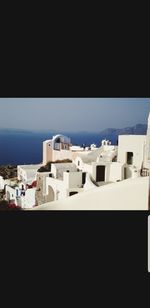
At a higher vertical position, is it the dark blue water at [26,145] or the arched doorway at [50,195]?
the dark blue water at [26,145]

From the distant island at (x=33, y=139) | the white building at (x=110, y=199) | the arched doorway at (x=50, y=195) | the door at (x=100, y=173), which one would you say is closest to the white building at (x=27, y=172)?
the distant island at (x=33, y=139)

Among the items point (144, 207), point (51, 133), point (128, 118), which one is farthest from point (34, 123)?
point (144, 207)

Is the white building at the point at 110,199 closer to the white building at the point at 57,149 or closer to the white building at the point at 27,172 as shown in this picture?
the white building at the point at 27,172

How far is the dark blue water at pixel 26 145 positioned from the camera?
583 centimetres

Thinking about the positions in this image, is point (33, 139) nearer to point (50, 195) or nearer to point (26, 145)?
point (26, 145)

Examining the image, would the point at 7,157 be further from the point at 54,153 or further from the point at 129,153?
the point at 129,153

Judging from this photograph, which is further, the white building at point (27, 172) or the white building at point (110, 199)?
the white building at point (27, 172)

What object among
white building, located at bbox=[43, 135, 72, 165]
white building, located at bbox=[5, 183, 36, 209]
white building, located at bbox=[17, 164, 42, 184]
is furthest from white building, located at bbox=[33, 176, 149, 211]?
white building, located at bbox=[43, 135, 72, 165]

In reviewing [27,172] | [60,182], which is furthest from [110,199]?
[27,172]

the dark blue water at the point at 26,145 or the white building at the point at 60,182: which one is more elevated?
the dark blue water at the point at 26,145

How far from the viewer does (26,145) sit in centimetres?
582

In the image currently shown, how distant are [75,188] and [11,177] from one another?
77cm

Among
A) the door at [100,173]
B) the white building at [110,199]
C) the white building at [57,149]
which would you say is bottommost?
the white building at [110,199]

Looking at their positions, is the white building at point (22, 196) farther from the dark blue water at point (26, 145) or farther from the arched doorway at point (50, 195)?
the dark blue water at point (26, 145)
